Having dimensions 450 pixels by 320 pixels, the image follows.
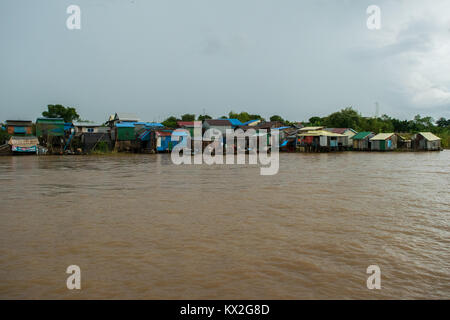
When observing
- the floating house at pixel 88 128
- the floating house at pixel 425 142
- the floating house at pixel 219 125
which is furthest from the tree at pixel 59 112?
the floating house at pixel 425 142

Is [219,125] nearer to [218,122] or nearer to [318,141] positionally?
[218,122]

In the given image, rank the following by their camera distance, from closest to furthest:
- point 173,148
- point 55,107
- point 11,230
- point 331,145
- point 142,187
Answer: point 11,230
point 142,187
point 173,148
point 331,145
point 55,107

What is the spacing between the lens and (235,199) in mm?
7855

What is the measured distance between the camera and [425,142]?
123 feet

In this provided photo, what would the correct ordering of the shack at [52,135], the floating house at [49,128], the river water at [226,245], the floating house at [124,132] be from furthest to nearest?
the floating house at [124,132], the floating house at [49,128], the shack at [52,135], the river water at [226,245]

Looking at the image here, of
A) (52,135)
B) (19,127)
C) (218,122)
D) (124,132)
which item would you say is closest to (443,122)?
(218,122)

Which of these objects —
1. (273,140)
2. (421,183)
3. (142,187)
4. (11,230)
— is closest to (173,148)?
(273,140)

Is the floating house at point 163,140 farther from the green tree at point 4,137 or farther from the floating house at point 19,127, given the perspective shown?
the green tree at point 4,137

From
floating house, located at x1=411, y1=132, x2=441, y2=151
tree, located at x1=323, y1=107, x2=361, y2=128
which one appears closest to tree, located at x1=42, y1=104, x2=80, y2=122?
tree, located at x1=323, y1=107, x2=361, y2=128

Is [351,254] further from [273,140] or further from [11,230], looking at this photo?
[273,140]

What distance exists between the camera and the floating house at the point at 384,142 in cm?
3619

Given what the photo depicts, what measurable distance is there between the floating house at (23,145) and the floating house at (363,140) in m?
33.8

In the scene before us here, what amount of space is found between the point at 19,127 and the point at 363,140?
1428 inches
